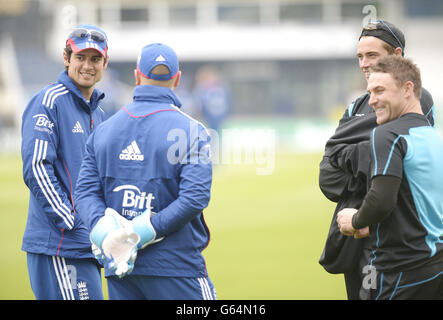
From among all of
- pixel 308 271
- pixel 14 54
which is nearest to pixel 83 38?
pixel 308 271

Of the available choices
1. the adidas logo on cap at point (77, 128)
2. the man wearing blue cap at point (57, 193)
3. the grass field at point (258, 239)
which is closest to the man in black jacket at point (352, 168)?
the man wearing blue cap at point (57, 193)

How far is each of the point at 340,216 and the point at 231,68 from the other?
137 feet

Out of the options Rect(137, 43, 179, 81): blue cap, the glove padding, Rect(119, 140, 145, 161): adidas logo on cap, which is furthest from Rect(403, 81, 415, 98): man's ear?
the glove padding

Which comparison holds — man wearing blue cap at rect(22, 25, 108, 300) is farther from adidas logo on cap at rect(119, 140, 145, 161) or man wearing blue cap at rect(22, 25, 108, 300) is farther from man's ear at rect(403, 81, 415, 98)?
man's ear at rect(403, 81, 415, 98)

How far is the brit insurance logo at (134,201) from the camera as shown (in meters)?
3.56

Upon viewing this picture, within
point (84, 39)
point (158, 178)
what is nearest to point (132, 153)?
point (158, 178)

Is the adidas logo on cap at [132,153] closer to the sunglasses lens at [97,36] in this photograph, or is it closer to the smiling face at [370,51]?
the sunglasses lens at [97,36]

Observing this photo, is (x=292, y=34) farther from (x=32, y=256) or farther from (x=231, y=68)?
(x=32, y=256)

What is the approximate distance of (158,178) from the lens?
355 cm

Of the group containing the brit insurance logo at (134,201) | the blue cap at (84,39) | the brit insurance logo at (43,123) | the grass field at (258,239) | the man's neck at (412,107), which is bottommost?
the grass field at (258,239)

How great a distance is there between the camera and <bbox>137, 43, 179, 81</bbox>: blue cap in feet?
12.0

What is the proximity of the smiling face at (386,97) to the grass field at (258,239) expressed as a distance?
3477 millimetres

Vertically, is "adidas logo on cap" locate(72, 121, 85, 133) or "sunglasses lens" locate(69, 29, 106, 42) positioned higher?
"sunglasses lens" locate(69, 29, 106, 42)
